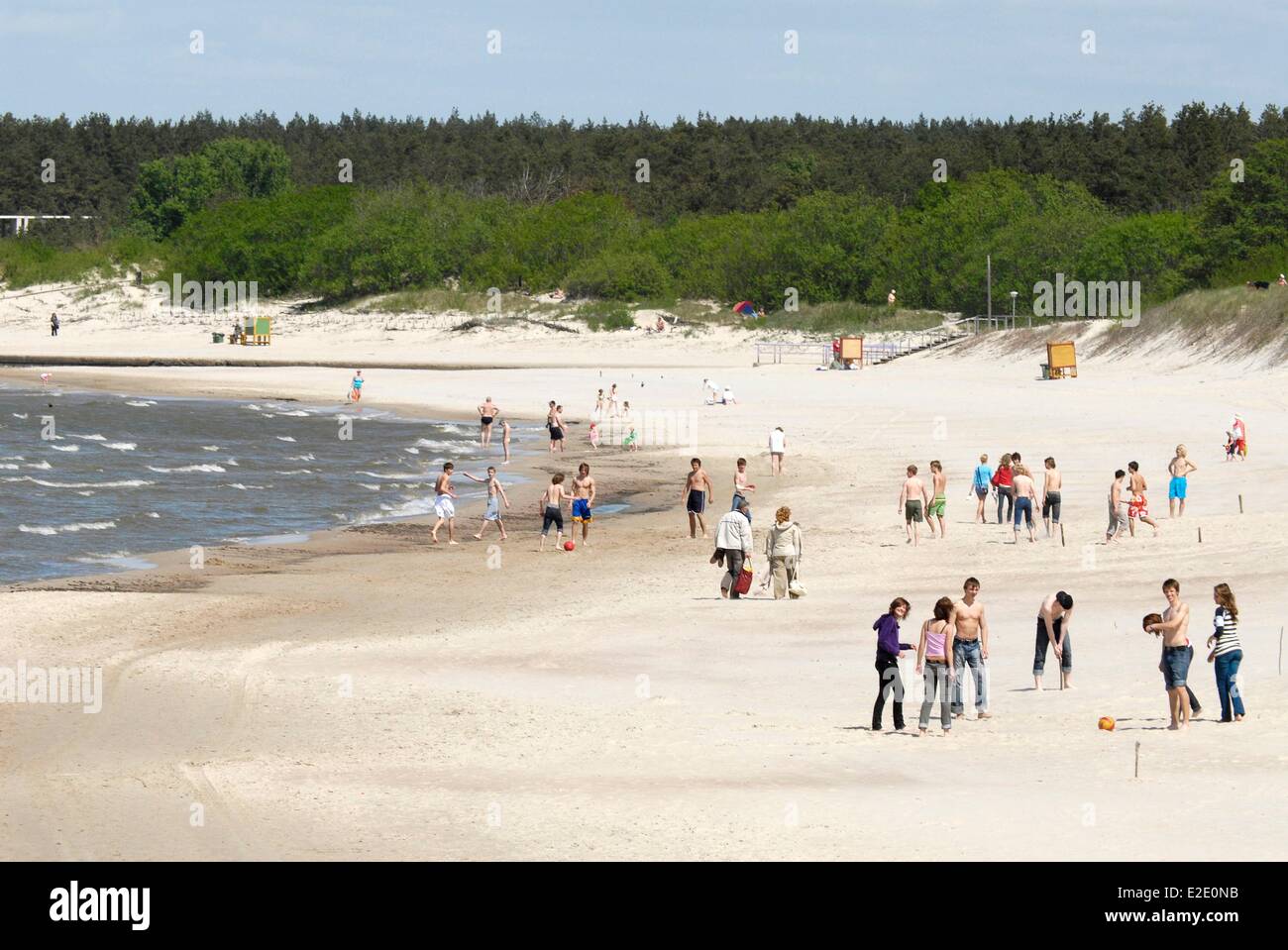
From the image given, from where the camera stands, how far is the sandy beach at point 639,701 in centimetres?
1182

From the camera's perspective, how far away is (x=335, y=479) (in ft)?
118

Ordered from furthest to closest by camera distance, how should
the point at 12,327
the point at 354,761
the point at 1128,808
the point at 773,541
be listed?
the point at 12,327
the point at 773,541
the point at 354,761
the point at 1128,808

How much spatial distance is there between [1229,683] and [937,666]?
237cm

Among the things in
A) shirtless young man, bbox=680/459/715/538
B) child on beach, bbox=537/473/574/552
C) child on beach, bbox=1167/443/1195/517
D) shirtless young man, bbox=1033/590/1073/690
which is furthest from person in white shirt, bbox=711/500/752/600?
child on beach, bbox=1167/443/1195/517

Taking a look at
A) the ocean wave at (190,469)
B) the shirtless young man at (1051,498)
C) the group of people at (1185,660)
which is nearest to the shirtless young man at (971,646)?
the group of people at (1185,660)

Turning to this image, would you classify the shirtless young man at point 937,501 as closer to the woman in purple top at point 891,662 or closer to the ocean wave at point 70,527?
the woman in purple top at point 891,662

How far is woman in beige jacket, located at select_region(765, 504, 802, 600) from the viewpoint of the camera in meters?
20.7

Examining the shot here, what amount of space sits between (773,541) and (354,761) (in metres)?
8.16

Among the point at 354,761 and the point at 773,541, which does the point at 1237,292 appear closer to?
the point at 773,541

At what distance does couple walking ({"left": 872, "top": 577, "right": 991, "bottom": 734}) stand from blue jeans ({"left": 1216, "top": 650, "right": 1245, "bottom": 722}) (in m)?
1.94

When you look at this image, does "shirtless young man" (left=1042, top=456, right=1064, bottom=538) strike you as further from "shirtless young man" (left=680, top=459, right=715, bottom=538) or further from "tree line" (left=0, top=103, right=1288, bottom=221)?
"tree line" (left=0, top=103, right=1288, bottom=221)

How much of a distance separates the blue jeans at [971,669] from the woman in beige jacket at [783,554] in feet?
19.4

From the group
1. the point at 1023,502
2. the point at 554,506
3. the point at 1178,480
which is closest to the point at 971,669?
the point at 1023,502
